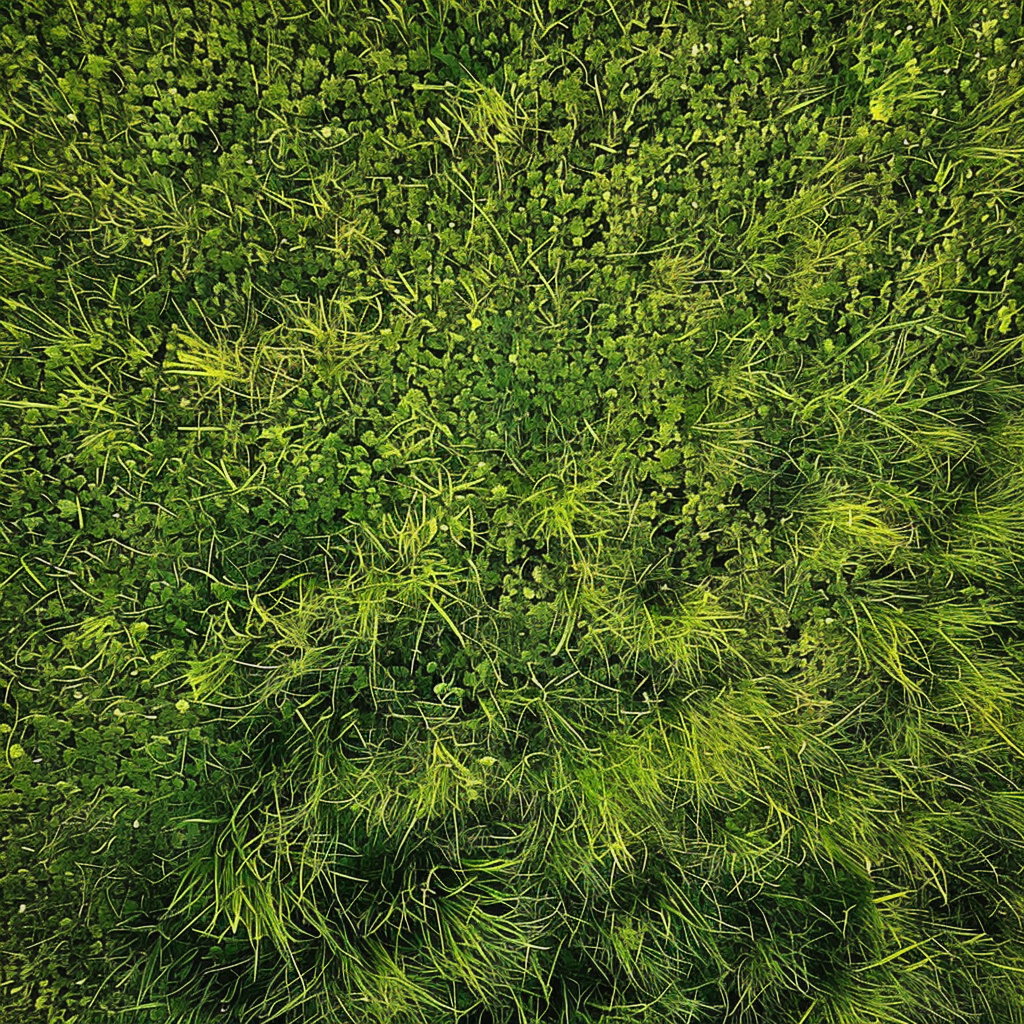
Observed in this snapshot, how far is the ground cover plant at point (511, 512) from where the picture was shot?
1255 mm

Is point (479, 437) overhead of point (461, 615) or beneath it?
overhead

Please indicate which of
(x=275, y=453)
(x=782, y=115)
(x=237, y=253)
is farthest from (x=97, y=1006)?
(x=782, y=115)

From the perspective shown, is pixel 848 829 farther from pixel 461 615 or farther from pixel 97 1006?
pixel 97 1006

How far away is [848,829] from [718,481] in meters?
0.81

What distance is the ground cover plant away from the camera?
4.12ft

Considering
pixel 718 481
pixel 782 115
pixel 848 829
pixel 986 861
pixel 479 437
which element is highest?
pixel 782 115

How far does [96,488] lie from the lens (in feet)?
4.17

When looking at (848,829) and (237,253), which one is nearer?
(237,253)

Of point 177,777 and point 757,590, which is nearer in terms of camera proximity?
point 177,777

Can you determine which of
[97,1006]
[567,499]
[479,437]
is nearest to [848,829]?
[567,499]

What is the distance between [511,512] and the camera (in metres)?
1.36

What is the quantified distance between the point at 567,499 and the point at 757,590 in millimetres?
474

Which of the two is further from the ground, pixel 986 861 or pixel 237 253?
pixel 237 253

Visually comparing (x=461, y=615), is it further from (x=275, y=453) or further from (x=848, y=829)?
(x=848, y=829)
